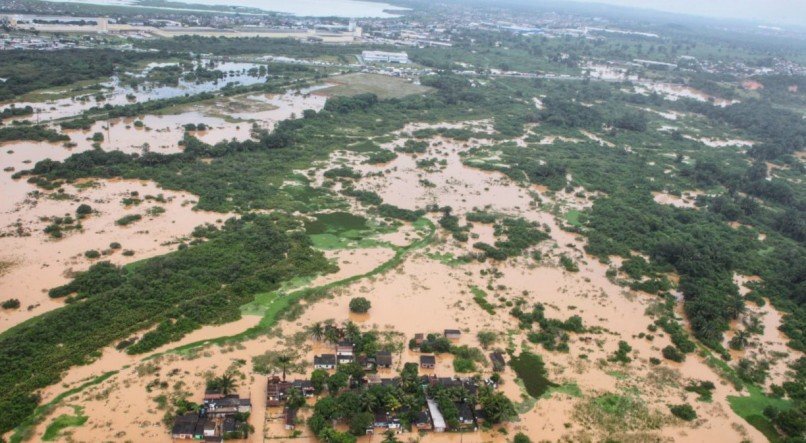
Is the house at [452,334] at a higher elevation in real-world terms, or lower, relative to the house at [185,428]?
higher

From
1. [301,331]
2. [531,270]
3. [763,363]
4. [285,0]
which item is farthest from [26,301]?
[285,0]

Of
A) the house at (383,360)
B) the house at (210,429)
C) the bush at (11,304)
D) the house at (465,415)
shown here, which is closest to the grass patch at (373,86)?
the bush at (11,304)

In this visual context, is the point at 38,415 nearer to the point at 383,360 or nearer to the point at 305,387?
the point at 305,387

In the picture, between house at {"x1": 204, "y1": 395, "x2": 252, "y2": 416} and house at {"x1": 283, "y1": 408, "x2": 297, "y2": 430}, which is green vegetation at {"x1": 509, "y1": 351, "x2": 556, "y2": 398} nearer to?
house at {"x1": 283, "y1": 408, "x2": 297, "y2": 430}

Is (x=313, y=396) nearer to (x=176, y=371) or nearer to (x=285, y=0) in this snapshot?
(x=176, y=371)

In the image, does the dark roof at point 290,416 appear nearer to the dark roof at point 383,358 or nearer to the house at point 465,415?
the dark roof at point 383,358
